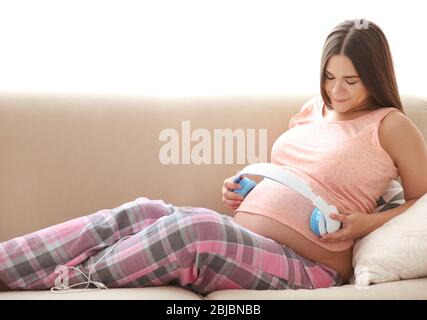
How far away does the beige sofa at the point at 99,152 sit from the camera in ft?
6.05

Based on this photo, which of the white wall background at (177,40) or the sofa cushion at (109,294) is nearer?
the sofa cushion at (109,294)

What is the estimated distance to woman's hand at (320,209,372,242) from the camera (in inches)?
61.1

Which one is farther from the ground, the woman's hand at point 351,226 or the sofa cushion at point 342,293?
the woman's hand at point 351,226

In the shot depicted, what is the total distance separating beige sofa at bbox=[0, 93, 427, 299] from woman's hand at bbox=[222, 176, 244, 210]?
0.42ft

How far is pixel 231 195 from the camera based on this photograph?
→ 5.74ft

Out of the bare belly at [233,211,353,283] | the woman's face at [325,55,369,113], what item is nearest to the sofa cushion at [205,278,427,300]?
the bare belly at [233,211,353,283]

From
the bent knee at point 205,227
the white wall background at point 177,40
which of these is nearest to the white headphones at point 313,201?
the bent knee at point 205,227

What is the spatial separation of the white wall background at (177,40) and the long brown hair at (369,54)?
1.65 ft

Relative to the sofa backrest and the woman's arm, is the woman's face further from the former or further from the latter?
the sofa backrest

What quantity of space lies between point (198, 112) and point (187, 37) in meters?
0.38

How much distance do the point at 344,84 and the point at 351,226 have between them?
37cm

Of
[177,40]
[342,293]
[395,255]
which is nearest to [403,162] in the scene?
[395,255]

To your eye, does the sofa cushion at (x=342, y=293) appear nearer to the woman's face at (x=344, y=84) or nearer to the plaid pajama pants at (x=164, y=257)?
the plaid pajama pants at (x=164, y=257)
